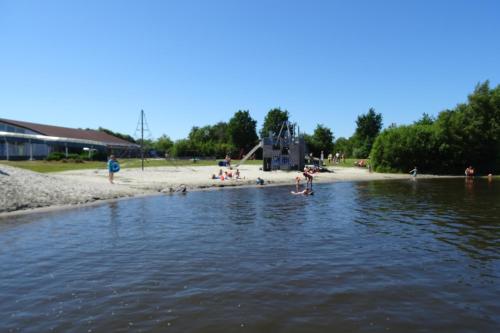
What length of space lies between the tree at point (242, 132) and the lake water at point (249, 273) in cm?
8850

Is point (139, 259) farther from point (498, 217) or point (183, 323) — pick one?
point (498, 217)

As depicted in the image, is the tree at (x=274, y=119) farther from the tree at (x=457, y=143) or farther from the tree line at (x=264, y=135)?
the tree at (x=457, y=143)

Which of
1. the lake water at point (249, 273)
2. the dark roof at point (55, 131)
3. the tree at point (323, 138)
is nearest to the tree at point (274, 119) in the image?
the tree at point (323, 138)

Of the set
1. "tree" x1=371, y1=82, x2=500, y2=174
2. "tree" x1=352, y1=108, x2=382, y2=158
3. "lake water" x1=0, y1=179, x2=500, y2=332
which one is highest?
"tree" x1=352, y1=108, x2=382, y2=158

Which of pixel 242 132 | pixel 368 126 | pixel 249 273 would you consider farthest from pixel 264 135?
pixel 249 273

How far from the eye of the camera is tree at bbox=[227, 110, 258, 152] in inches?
4291

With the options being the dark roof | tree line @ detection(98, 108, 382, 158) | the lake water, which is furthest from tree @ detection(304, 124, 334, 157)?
the lake water

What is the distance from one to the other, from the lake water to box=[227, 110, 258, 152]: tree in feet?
290

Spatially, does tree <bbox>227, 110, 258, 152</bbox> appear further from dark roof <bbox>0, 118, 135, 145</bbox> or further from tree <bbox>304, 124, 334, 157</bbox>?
dark roof <bbox>0, 118, 135, 145</bbox>

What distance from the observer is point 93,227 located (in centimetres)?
1778

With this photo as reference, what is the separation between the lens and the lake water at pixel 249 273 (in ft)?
26.9

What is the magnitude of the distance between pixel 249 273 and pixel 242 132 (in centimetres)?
9906

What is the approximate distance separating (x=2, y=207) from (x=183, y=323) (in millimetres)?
17564

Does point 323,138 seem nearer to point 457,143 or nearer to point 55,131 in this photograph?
point 457,143
